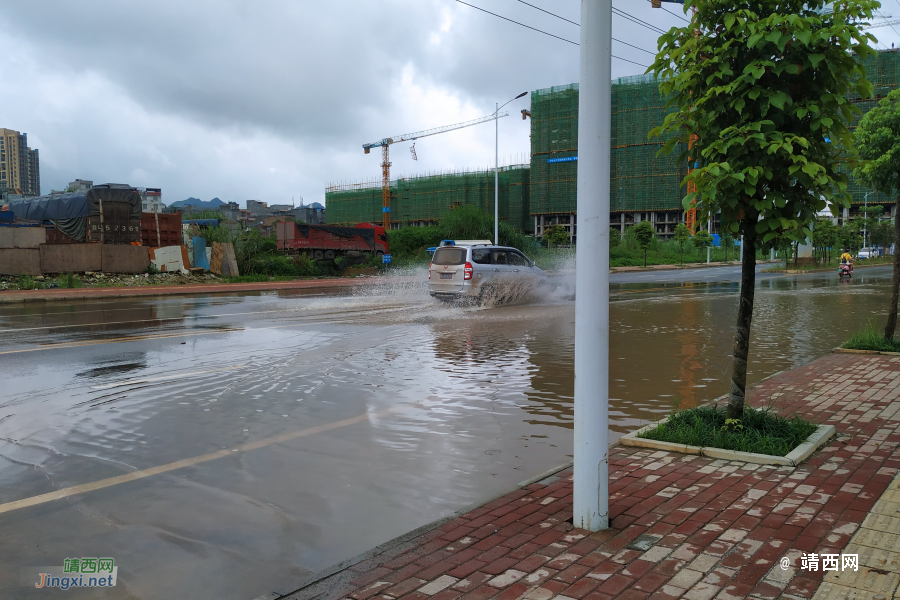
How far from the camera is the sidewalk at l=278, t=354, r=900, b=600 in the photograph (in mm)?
3189

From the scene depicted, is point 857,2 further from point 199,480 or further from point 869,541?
point 199,480

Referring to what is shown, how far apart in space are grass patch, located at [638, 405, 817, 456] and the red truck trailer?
3354 centimetres

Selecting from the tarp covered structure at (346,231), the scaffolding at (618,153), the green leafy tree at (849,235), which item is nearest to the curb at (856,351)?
the tarp covered structure at (346,231)

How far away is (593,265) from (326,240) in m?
35.8

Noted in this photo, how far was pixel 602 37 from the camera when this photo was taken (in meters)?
3.90

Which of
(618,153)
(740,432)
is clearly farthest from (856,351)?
(618,153)

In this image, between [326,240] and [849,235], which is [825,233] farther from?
[326,240]

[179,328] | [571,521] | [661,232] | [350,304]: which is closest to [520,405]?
[571,521]

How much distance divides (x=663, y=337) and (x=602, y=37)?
9581mm

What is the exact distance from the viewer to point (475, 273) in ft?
61.7

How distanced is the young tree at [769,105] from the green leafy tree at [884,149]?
5.29 metres

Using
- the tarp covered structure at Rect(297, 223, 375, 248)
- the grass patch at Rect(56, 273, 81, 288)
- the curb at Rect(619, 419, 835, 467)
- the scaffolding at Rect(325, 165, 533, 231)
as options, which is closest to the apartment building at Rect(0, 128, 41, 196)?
the scaffolding at Rect(325, 165, 533, 231)

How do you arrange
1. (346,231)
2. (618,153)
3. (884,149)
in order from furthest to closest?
(618,153)
(346,231)
(884,149)

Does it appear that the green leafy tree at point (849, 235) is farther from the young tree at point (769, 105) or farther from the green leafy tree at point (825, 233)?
the young tree at point (769, 105)
